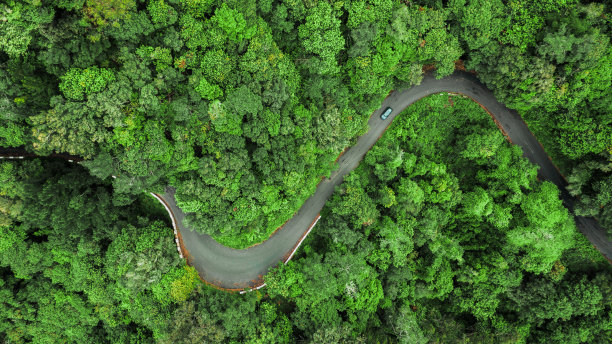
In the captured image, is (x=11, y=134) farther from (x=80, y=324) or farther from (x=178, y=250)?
(x=80, y=324)

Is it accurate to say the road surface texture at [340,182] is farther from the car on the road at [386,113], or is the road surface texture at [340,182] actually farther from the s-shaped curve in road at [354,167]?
the car on the road at [386,113]

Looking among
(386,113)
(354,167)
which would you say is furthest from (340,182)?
(386,113)

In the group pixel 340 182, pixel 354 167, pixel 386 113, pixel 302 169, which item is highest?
pixel 386 113

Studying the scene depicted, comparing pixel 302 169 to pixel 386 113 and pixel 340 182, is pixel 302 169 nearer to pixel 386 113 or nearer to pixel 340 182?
pixel 340 182

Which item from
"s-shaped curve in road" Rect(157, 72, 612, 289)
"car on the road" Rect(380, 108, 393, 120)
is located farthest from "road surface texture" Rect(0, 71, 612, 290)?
"car on the road" Rect(380, 108, 393, 120)

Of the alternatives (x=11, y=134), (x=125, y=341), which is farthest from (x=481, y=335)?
(x=11, y=134)

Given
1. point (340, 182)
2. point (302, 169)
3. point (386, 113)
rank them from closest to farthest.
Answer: point (302, 169) → point (386, 113) → point (340, 182)

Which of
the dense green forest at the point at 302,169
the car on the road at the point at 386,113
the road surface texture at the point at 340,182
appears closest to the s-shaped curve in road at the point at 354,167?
the road surface texture at the point at 340,182
